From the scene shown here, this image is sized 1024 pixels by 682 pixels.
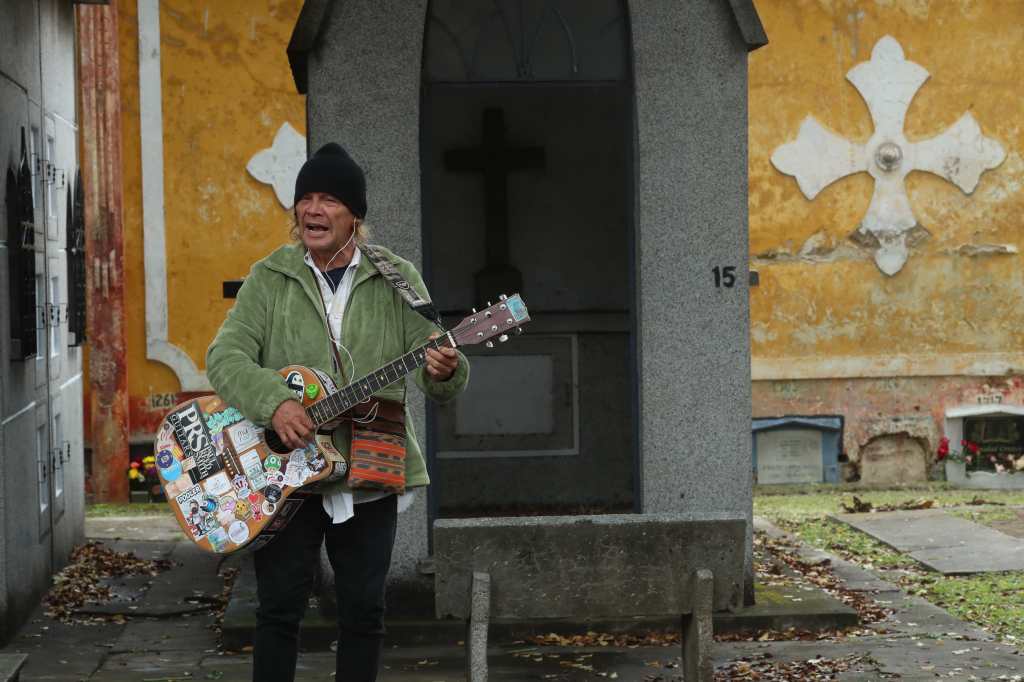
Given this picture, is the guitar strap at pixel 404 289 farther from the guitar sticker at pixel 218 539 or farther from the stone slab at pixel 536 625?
the stone slab at pixel 536 625

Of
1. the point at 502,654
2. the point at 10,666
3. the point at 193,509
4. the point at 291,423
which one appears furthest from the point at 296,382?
the point at 502,654

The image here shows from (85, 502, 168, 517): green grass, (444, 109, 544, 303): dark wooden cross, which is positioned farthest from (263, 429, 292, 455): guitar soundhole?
(85, 502, 168, 517): green grass

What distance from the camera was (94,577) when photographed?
10.4 meters

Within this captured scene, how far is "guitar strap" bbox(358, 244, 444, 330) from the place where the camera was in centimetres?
550

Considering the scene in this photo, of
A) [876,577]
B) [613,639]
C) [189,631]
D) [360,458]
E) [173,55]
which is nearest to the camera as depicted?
[360,458]

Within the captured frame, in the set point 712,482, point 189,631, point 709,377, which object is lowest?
point 189,631

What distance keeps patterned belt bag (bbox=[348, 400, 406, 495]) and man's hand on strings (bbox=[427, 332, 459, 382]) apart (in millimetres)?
218

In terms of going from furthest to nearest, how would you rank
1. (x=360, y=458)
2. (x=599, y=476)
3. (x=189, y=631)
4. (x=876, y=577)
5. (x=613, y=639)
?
(x=599, y=476) < (x=876, y=577) < (x=189, y=631) < (x=613, y=639) < (x=360, y=458)

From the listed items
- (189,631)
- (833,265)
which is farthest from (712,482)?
(833,265)

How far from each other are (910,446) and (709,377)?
9966mm

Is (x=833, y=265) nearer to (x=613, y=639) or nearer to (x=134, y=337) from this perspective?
(x=134, y=337)

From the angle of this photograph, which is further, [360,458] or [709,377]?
[709,377]

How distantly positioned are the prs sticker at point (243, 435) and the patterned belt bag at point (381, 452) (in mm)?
330

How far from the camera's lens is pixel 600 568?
240 inches
